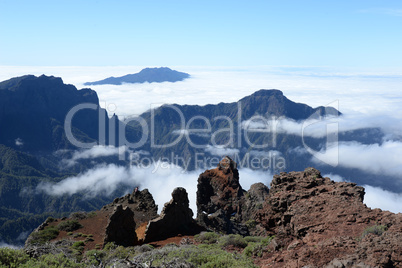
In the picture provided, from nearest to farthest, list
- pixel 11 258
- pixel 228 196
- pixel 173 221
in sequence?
pixel 11 258 → pixel 173 221 → pixel 228 196

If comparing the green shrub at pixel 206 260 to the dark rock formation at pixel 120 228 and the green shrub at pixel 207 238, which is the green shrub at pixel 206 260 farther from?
the dark rock formation at pixel 120 228

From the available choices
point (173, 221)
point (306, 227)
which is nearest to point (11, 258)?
point (306, 227)

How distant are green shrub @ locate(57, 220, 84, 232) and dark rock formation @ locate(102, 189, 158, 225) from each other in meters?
5.92

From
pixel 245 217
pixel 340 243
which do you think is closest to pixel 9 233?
pixel 245 217

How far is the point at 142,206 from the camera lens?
41219 millimetres

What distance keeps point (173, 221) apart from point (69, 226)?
1231 cm

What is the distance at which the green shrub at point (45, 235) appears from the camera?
3369 centimetres

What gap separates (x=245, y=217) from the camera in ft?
168

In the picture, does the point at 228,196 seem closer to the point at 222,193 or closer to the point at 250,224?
the point at 222,193

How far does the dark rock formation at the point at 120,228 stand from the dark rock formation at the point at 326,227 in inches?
574

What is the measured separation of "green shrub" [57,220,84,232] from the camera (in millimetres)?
36656

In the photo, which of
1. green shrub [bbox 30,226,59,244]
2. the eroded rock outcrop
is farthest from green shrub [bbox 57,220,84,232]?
the eroded rock outcrop

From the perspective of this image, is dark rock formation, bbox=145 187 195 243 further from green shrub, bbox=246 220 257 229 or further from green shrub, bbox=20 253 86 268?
green shrub, bbox=20 253 86 268

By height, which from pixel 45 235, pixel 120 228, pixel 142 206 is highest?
pixel 120 228
